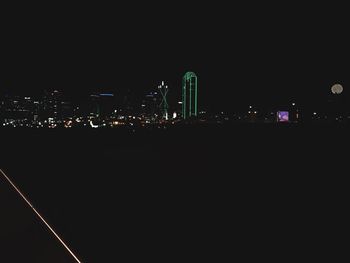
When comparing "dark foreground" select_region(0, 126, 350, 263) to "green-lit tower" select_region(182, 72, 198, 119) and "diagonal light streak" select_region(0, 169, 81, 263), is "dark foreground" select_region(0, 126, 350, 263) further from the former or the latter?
"green-lit tower" select_region(182, 72, 198, 119)

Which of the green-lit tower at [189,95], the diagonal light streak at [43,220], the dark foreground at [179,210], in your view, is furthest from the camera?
the green-lit tower at [189,95]

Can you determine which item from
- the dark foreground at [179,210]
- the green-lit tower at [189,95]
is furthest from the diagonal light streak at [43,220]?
the green-lit tower at [189,95]

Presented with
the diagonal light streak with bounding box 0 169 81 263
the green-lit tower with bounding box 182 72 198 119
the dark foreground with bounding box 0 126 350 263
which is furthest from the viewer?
the green-lit tower with bounding box 182 72 198 119

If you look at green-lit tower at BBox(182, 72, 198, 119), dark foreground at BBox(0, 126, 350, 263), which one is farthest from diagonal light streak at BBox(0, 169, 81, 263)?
green-lit tower at BBox(182, 72, 198, 119)

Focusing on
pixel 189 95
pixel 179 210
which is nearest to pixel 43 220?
pixel 179 210

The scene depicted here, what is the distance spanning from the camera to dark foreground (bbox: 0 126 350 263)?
248 inches

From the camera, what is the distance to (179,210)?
29.0 feet

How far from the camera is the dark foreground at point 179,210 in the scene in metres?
6.30

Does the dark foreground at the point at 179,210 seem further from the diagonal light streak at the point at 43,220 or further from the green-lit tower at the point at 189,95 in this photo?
the green-lit tower at the point at 189,95

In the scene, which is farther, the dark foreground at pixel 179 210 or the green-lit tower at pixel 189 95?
the green-lit tower at pixel 189 95

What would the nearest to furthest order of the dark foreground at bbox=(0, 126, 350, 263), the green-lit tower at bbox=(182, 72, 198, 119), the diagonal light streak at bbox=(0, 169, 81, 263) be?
the diagonal light streak at bbox=(0, 169, 81, 263), the dark foreground at bbox=(0, 126, 350, 263), the green-lit tower at bbox=(182, 72, 198, 119)

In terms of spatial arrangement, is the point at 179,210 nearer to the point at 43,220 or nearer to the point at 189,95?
the point at 43,220

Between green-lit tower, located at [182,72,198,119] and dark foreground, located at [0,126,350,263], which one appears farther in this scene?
green-lit tower, located at [182,72,198,119]

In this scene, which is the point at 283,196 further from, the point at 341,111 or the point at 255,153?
the point at 341,111
